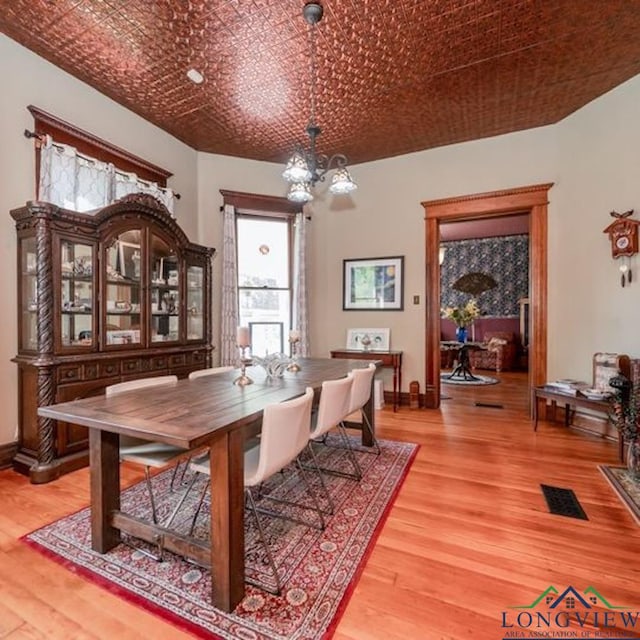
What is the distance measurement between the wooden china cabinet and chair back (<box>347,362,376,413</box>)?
6.35 feet

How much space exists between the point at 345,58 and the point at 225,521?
3.34m

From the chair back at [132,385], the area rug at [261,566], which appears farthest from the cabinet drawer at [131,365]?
the area rug at [261,566]

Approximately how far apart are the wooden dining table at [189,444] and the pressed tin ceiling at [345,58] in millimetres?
2583

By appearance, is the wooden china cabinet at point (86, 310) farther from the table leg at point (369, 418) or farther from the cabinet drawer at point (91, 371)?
the table leg at point (369, 418)

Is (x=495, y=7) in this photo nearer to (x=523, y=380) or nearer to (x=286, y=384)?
(x=286, y=384)

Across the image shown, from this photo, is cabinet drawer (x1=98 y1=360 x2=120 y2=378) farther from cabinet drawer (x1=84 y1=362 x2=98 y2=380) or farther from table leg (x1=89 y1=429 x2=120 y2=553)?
table leg (x1=89 y1=429 x2=120 y2=553)

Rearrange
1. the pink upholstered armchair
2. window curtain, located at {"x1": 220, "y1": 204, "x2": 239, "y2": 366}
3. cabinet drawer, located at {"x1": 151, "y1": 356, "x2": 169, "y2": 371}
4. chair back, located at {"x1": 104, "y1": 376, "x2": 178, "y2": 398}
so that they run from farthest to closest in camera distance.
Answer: the pink upholstered armchair, window curtain, located at {"x1": 220, "y1": 204, "x2": 239, "y2": 366}, cabinet drawer, located at {"x1": 151, "y1": 356, "x2": 169, "y2": 371}, chair back, located at {"x1": 104, "y1": 376, "x2": 178, "y2": 398}

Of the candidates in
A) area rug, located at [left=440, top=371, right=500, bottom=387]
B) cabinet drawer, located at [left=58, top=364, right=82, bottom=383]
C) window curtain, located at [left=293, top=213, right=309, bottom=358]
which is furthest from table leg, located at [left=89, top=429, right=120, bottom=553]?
area rug, located at [left=440, top=371, right=500, bottom=387]

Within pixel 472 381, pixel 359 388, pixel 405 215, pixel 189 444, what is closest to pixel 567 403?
pixel 359 388

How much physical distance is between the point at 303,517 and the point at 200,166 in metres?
4.26

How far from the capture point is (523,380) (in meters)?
6.69

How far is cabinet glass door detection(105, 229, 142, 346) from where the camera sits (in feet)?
10.1

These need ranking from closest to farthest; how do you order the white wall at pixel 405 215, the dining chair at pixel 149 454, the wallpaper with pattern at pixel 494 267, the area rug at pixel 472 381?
the dining chair at pixel 149 454 → the white wall at pixel 405 215 → the area rug at pixel 472 381 → the wallpaper with pattern at pixel 494 267

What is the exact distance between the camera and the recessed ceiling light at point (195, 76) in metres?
3.06
